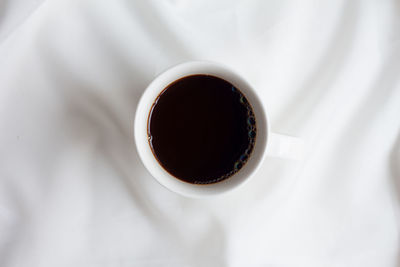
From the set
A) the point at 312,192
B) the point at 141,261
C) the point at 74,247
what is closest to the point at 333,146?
the point at 312,192

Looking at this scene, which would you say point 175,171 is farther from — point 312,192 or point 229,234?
point 312,192

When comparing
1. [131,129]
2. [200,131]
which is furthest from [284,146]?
[131,129]

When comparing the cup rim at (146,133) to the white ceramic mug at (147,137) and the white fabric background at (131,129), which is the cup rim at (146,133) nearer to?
the white ceramic mug at (147,137)

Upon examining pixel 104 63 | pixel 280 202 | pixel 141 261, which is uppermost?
pixel 104 63

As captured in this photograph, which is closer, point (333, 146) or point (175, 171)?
point (175, 171)

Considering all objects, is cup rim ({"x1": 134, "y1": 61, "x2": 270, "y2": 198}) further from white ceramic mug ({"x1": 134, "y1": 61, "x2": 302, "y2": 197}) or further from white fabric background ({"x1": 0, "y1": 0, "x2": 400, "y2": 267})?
white fabric background ({"x1": 0, "y1": 0, "x2": 400, "y2": 267})

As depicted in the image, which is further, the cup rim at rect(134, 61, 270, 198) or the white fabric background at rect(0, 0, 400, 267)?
the white fabric background at rect(0, 0, 400, 267)

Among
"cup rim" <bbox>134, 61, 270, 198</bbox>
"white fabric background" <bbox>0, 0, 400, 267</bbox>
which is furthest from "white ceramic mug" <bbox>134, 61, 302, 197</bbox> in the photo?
"white fabric background" <bbox>0, 0, 400, 267</bbox>

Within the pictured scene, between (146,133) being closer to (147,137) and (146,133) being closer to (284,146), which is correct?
(147,137)
